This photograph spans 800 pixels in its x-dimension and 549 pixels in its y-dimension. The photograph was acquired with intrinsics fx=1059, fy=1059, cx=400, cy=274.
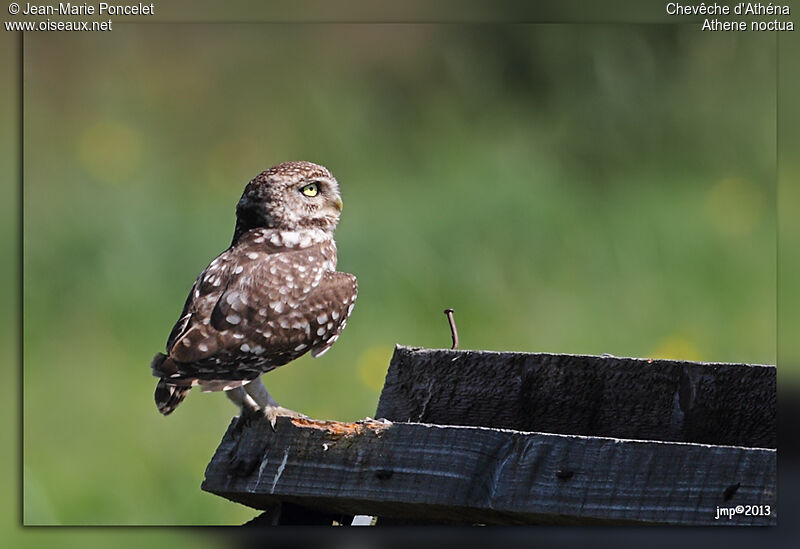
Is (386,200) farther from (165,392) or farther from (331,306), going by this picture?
(165,392)

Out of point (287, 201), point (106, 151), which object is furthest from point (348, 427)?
point (106, 151)

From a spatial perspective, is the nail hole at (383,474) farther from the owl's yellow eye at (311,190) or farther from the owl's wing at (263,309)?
the owl's yellow eye at (311,190)

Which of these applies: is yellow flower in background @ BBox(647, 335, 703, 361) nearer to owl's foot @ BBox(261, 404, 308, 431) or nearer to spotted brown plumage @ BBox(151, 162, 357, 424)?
spotted brown plumage @ BBox(151, 162, 357, 424)

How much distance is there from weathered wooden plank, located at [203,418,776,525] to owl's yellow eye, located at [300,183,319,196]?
88 cm

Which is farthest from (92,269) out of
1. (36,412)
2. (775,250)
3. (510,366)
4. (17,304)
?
(775,250)

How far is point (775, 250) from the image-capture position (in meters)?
3.40

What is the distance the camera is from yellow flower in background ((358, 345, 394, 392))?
11.4 ft

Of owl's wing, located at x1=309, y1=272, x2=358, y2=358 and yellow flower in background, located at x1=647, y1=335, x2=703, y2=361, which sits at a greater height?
owl's wing, located at x1=309, y1=272, x2=358, y2=358

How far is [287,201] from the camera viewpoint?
319cm

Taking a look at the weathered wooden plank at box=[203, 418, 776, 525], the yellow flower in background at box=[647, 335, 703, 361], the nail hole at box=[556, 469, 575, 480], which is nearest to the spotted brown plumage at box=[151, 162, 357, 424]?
the weathered wooden plank at box=[203, 418, 776, 525]

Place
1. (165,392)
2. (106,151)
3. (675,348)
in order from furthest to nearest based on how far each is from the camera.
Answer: (675,348) < (106,151) < (165,392)

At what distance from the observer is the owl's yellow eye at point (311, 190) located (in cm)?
322

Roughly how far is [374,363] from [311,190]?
0.63m

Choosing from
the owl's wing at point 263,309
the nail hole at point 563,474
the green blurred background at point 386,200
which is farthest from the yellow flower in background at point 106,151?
the nail hole at point 563,474
